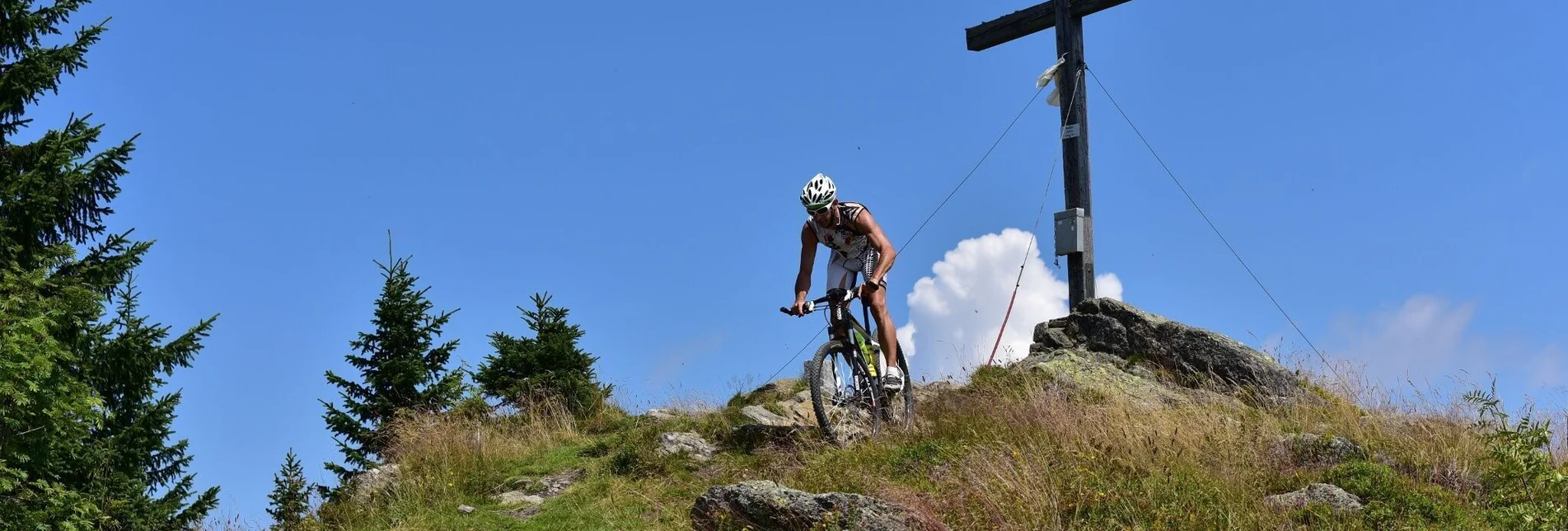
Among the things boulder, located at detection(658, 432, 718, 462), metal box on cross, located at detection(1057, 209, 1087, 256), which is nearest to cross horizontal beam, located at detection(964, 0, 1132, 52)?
metal box on cross, located at detection(1057, 209, 1087, 256)

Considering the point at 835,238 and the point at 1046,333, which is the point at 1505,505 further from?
the point at 1046,333

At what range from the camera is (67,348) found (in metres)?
13.5

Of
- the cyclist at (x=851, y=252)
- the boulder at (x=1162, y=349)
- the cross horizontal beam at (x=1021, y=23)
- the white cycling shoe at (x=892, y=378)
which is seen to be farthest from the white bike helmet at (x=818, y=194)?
the cross horizontal beam at (x=1021, y=23)

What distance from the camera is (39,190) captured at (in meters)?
14.4

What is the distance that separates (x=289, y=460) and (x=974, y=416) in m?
7.41

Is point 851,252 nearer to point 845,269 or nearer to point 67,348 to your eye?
point 845,269

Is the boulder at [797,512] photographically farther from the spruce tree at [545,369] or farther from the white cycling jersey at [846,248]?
the spruce tree at [545,369]

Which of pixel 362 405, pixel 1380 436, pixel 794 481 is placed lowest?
pixel 794 481

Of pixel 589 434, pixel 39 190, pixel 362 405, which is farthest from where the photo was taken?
pixel 39 190

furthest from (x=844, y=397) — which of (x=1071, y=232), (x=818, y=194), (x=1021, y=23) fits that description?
(x=1021, y=23)

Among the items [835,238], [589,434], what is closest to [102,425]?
[589,434]

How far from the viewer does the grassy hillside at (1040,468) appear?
23.2 ft

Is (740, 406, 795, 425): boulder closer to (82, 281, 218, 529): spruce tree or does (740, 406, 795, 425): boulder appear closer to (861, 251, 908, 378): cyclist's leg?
(861, 251, 908, 378): cyclist's leg

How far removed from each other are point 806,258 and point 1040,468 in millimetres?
2960
